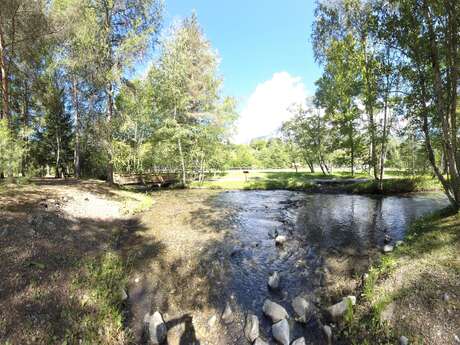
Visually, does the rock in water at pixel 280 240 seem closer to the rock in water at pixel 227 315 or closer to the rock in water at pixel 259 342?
the rock in water at pixel 227 315

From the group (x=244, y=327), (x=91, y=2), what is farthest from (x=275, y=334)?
(x=91, y=2)

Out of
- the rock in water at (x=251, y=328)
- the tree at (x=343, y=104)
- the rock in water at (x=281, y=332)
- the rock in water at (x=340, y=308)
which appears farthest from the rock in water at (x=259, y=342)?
the tree at (x=343, y=104)

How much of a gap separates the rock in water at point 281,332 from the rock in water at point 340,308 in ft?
3.02

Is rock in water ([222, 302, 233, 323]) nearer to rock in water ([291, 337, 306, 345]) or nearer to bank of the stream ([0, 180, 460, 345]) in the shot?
bank of the stream ([0, 180, 460, 345])

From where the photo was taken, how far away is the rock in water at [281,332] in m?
3.56

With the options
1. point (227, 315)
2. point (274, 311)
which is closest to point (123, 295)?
point (227, 315)

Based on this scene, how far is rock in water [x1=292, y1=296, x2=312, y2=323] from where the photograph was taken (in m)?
4.06

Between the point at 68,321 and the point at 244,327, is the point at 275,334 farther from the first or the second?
the point at 68,321

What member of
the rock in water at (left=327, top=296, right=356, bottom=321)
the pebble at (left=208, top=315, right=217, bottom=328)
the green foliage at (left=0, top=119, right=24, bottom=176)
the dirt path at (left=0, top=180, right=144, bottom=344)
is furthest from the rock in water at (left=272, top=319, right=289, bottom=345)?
the green foliage at (left=0, top=119, right=24, bottom=176)

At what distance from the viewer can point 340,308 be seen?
406 cm

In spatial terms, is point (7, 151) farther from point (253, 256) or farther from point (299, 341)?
point (299, 341)

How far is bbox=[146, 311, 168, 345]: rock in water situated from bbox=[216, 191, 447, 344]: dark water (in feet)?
5.09

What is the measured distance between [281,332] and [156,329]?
2057 millimetres

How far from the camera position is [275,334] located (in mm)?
3664
